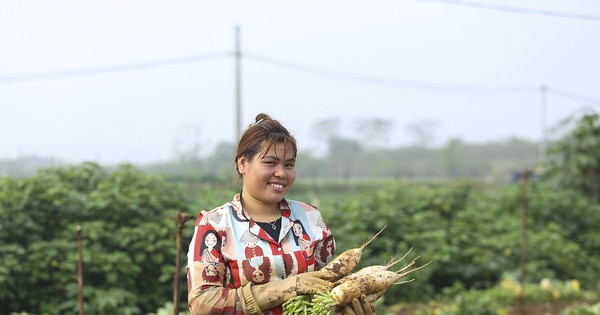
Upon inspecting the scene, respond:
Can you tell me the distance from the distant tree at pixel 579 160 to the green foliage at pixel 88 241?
9.39 m

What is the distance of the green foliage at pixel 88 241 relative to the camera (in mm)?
5375

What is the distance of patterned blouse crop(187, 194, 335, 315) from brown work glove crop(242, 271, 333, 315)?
0.11ft

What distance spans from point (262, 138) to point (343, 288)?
0.59m

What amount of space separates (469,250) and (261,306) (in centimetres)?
644

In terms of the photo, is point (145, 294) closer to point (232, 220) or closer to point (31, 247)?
point (31, 247)

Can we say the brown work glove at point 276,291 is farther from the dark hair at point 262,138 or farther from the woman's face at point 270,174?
the dark hair at point 262,138

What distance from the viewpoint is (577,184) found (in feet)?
42.8

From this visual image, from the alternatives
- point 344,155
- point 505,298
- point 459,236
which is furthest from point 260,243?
point 344,155

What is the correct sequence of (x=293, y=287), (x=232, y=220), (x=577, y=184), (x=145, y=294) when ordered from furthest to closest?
(x=577, y=184) < (x=145, y=294) < (x=232, y=220) < (x=293, y=287)

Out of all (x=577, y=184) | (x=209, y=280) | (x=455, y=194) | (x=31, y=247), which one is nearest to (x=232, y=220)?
(x=209, y=280)

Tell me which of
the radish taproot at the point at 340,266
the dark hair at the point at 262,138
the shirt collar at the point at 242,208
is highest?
the dark hair at the point at 262,138

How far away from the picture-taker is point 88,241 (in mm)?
5688

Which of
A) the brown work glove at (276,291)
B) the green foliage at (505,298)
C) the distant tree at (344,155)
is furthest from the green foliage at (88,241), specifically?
the distant tree at (344,155)

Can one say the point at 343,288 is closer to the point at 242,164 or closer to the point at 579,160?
the point at 242,164
